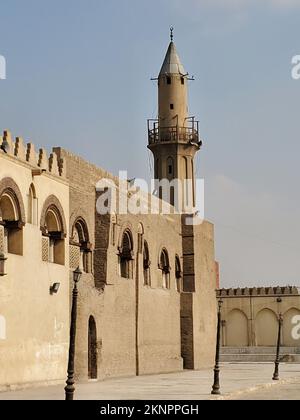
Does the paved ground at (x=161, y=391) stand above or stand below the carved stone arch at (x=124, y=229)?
below

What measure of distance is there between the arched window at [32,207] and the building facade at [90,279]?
0.11 ft

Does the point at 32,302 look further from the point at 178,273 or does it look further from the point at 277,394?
the point at 178,273

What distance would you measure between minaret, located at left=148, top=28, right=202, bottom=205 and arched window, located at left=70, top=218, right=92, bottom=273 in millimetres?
19625

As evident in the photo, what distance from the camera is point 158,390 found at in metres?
20.3

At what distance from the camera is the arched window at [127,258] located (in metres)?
28.5

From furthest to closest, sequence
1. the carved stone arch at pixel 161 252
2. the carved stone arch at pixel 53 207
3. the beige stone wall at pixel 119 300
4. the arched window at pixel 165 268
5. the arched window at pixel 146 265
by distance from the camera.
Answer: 1. the arched window at pixel 165 268
2. the carved stone arch at pixel 161 252
3. the arched window at pixel 146 265
4. the beige stone wall at pixel 119 300
5. the carved stone arch at pixel 53 207

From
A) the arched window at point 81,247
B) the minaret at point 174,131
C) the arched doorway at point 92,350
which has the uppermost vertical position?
the minaret at point 174,131

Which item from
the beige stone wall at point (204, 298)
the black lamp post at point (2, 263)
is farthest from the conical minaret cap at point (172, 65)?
the black lamp post at point (2, 263)

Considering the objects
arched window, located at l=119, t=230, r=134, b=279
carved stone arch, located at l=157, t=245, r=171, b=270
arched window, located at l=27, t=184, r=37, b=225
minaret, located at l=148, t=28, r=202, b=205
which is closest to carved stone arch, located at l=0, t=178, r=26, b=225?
arched window, located at l=27, t=184, r=37, b=225

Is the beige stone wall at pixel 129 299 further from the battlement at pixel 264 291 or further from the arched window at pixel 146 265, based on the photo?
the battlement at pixel 264 291

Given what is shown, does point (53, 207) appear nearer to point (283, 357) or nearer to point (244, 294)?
point (283, 357)

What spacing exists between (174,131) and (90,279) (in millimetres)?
20760

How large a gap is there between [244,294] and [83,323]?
32.1m

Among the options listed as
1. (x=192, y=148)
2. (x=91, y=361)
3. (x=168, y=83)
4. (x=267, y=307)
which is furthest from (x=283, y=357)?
(x=91, y=361)
